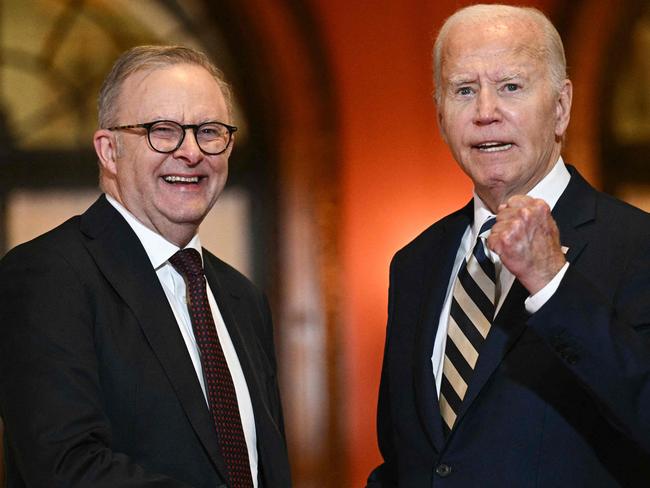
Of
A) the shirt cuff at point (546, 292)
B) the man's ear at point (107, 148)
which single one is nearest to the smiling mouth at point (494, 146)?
the shirt cuff at point (546, 292)

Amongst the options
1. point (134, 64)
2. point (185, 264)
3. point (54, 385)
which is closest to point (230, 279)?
point (185, 264)

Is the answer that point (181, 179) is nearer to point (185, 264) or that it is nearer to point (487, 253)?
point (185, 264)

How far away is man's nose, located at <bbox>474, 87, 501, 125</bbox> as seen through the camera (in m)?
2.26

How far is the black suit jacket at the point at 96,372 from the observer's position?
78.1 inches

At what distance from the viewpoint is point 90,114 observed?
417cm

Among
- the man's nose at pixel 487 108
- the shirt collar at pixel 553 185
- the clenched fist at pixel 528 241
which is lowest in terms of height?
the clenched fist at pixel 528 241

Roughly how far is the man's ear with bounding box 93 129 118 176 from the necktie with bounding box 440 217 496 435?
2.57 feet

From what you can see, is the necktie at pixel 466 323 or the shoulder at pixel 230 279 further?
the shoulder at pixel 230 279

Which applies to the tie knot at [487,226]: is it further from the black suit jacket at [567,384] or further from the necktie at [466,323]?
the black suit jacket at [567,384]

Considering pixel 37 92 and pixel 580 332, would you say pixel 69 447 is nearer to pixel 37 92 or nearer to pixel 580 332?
pixel 580 332

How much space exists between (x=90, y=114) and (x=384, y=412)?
2098mm

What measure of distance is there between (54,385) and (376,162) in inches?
92.5

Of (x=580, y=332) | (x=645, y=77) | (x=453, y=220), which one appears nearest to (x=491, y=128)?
(x=453, y=220)

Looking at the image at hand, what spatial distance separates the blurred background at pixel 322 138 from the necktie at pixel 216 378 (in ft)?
6.01
